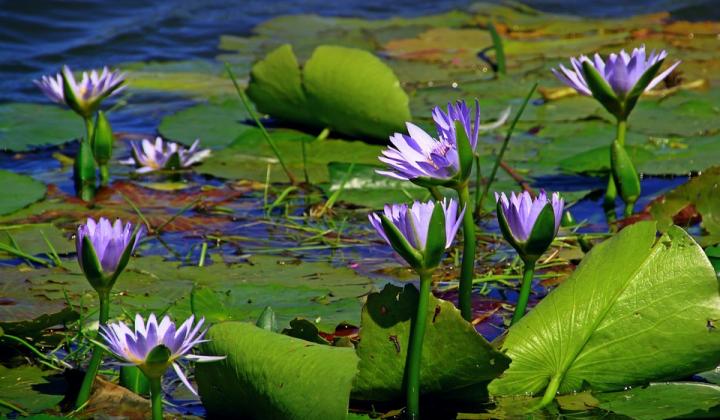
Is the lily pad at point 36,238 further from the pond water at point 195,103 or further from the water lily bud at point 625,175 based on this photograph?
the water lily bud at point 625,175

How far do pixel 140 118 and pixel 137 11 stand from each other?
3081 mm

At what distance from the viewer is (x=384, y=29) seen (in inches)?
271

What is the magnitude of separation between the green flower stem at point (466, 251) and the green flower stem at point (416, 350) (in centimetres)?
13

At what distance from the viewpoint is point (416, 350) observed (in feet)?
5.60

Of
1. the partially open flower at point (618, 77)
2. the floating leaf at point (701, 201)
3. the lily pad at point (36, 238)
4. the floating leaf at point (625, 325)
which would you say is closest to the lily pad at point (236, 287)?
the lily pad at point (36, 238)

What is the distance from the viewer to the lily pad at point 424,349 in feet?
5.68

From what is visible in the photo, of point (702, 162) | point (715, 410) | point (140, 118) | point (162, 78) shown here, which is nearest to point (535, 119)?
point (702, 162)

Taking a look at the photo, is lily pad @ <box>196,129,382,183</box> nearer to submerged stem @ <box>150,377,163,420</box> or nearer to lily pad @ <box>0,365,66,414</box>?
lily pad @ <box>0,365,66,414</box>

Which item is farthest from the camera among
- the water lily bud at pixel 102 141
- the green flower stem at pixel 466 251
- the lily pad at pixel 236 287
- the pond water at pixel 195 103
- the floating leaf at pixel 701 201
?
the water lily bud at pixel 102 141

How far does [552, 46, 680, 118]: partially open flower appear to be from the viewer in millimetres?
2519

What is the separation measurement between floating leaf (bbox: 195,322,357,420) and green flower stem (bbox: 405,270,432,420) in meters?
0.11

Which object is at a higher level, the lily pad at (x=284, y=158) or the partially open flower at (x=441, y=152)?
the lily pad at (x=284, y=158)

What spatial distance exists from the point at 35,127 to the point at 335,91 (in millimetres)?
1252

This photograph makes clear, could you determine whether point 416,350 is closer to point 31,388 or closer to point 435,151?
point 435,151
